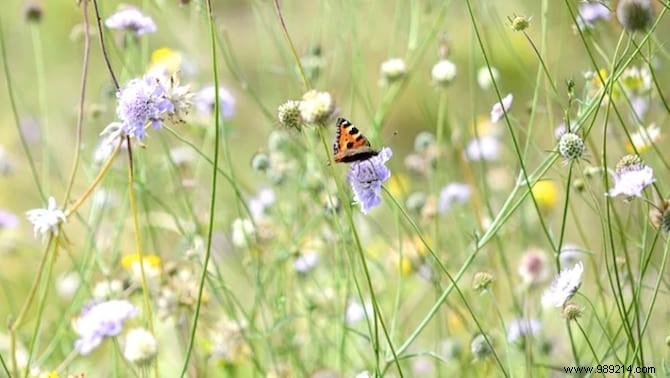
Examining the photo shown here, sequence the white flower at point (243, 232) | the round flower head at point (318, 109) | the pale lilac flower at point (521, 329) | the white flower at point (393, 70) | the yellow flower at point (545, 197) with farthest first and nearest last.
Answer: the yellow flower at point (545, 197)
the white flower at point (393, 70)
the white flower at point (243, 232)
the pale lilac flower at point (521, 329)
the round flower head at point (318, 109)

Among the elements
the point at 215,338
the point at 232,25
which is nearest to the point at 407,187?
the point at 215,338

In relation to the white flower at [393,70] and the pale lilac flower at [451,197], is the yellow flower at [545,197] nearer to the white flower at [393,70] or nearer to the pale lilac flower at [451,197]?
the pale lilac flower at [451,197]

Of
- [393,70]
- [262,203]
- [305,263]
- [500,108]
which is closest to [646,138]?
[500,108]

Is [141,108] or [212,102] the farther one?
[212,102]

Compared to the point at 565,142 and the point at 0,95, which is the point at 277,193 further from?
the point at 0,95

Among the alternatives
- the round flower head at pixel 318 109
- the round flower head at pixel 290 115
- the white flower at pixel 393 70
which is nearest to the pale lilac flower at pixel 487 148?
the white flower at pixel 393 70

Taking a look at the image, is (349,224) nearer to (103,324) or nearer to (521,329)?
(103,324)

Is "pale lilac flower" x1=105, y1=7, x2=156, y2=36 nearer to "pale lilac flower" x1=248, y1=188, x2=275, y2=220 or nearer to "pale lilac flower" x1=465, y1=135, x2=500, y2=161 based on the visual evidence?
"pale lilac flower" x1=248, y1=188, x2=275, y2=220
